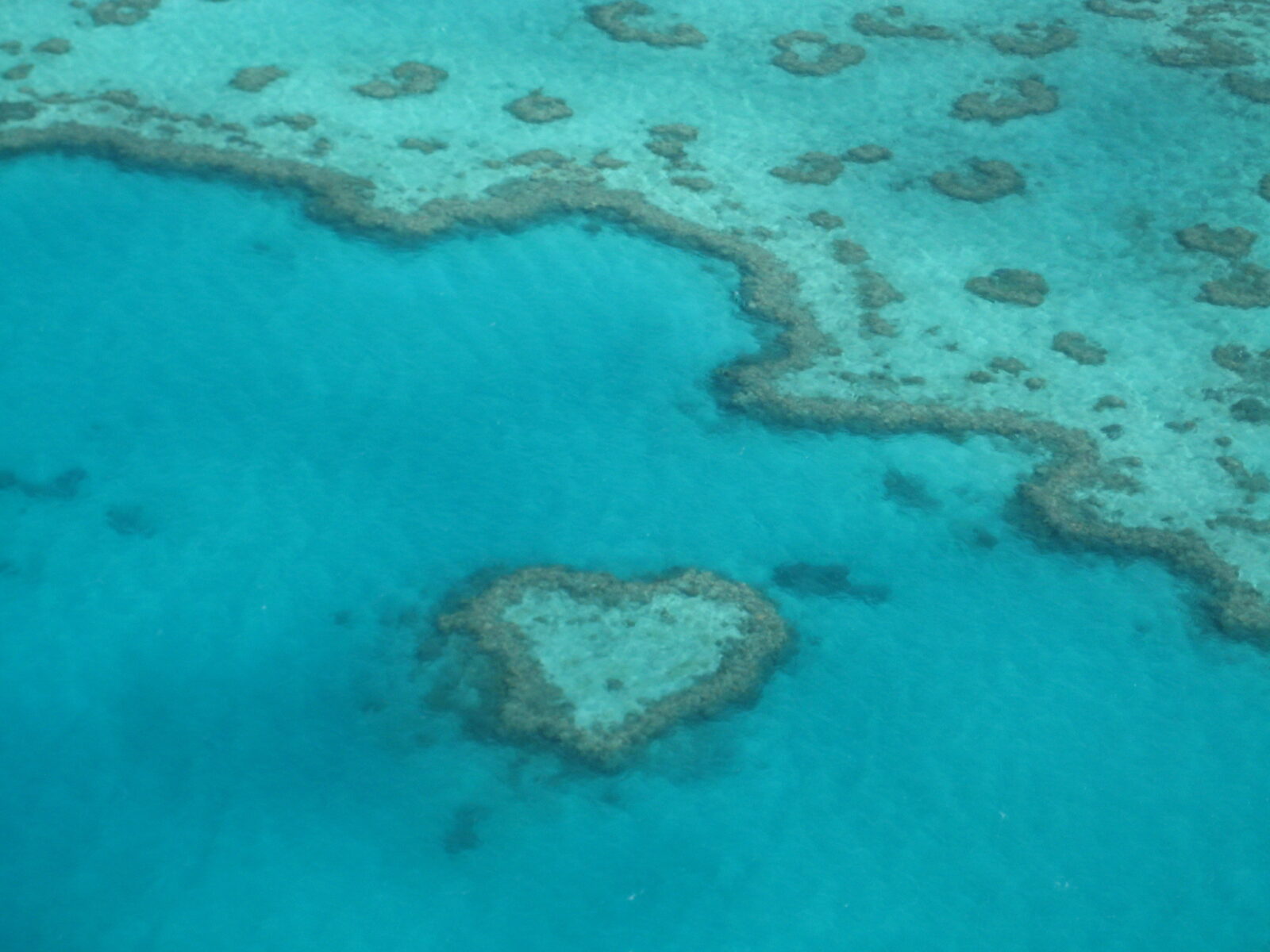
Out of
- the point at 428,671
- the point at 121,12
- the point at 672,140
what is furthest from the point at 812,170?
the point at 121,12

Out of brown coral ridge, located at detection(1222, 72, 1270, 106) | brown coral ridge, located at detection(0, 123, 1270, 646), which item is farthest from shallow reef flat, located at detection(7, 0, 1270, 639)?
brown coral ridge, located at detection(1222, 72, 1270, 106)

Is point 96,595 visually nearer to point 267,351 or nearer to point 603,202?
point 267,351

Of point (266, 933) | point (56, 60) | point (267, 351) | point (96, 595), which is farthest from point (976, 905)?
point (56, 60)

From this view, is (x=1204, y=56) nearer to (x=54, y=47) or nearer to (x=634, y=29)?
(x=634, y=29)

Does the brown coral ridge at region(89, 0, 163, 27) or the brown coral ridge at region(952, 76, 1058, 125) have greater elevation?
the brown coral ridge at region(89, 0, 163, 27)

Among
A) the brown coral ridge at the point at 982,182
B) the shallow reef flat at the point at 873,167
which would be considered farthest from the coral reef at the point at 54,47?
the brown coral ridge at the point at 982,182

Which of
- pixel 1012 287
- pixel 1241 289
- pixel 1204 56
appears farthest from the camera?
pixel 1204 56

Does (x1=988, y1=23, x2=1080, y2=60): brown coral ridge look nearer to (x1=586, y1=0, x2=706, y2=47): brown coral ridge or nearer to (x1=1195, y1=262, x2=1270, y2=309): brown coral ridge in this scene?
(x1=586, y1=0, x2=706, y2=47): brown coral ridge
